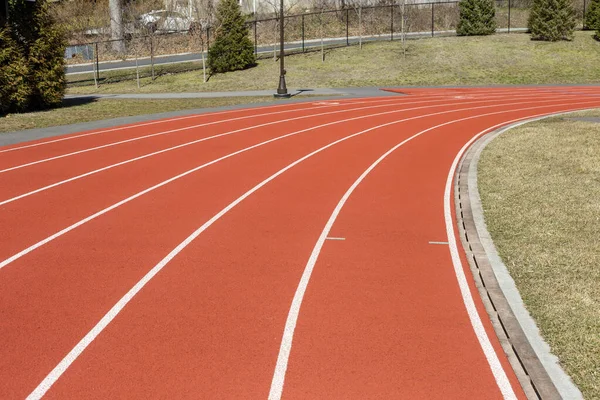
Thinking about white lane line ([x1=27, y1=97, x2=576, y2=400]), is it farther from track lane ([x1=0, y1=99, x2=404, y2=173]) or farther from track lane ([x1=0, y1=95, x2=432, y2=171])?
track lane ([x1=0, y1=95, x2=432, y2=171])

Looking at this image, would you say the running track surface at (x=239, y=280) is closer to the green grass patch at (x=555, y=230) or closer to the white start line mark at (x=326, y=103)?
the green grass patch at (x=555, y=230)

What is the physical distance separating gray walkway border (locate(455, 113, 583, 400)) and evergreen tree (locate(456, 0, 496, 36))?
36673mm

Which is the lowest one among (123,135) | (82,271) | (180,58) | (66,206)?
(82,271)

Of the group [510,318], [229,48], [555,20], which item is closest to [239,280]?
[510,318]

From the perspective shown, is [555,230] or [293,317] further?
[555,230]

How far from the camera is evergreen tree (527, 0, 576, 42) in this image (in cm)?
4103

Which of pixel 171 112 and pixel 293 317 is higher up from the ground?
pixel 171 112

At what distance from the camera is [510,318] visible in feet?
20.0

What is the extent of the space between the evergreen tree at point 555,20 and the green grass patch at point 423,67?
0.87m

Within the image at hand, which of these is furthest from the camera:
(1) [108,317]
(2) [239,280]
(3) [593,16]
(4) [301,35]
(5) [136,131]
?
(4) [301,35]

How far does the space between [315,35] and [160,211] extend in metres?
45.4

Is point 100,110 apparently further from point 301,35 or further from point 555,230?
point 301,35

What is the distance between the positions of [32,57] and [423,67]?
874 inches

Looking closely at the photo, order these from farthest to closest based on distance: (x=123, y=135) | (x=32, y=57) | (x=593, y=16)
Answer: (x=593, y=16) → (x=32, y=57) → (x=123, y=135)
